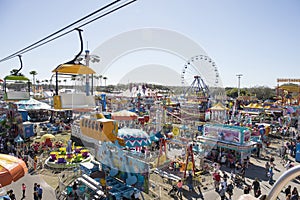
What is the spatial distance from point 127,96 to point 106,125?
1256 inches

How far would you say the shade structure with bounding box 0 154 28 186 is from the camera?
4984mm

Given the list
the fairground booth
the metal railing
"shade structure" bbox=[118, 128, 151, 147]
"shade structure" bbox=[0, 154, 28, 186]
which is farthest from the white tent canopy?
the metal railing

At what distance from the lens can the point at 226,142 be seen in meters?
14.0

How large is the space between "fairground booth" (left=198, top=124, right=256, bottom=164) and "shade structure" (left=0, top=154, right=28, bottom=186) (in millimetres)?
11594

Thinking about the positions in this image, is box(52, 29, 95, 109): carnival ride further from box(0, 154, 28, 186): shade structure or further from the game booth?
the game booth

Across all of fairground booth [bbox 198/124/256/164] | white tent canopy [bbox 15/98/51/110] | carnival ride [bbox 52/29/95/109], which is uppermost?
carnival ride [bbox 52/29/95/109]

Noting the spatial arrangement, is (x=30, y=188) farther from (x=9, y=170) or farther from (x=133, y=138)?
(x=9, y=170)

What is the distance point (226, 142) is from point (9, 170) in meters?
12.1

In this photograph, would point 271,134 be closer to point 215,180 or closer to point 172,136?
point 172,136

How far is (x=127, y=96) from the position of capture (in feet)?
129

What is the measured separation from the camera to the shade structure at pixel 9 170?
16.4ft

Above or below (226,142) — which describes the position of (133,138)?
above

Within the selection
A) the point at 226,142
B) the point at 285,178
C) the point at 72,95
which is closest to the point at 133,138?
the point at 72,95

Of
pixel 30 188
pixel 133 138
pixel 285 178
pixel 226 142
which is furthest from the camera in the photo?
pixel 226 142
